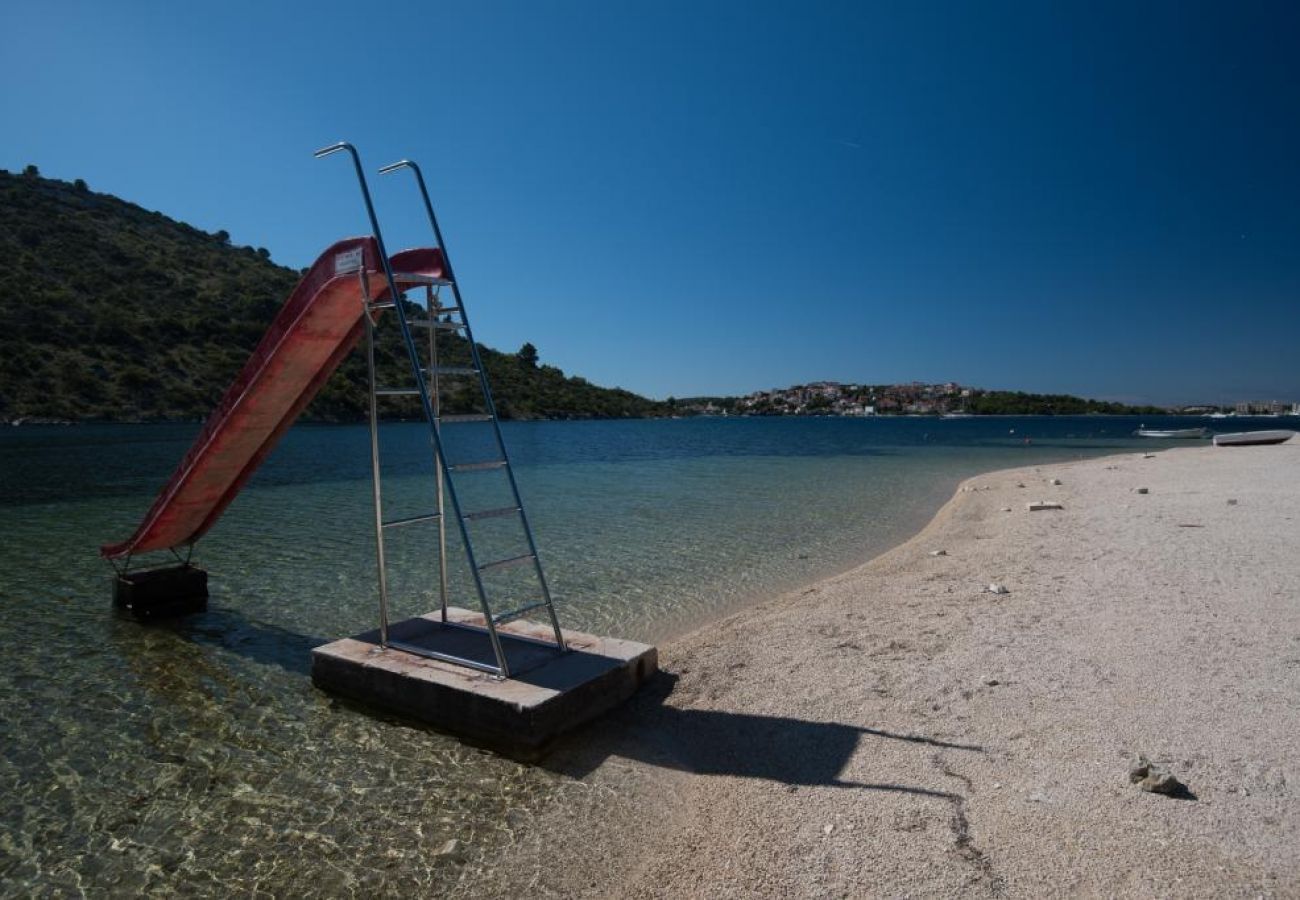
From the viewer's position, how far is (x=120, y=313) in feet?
244

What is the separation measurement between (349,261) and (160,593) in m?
6.71

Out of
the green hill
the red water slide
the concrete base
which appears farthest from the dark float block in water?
the green hill

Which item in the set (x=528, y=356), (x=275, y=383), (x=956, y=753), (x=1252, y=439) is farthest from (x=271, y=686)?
(x=528, y=356)

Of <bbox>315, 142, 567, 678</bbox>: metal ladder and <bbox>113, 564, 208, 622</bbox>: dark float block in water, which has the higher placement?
<bbox>315, 142, 567, 678</bbox>: metal ladder

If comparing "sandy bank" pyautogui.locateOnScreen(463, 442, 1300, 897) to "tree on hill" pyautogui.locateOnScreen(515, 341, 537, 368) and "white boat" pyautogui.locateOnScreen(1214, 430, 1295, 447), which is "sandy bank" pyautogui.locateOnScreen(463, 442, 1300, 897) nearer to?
"white boat" pyautogui.locateOnScreen(1214, 430, 1295, 447)

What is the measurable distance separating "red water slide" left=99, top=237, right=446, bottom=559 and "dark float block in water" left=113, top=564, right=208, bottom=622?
1.50 ft

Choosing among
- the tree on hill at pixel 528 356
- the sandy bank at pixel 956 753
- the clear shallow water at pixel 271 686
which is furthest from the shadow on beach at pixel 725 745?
the tree on hill at pixel 528 356

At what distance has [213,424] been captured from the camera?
28.4 feet

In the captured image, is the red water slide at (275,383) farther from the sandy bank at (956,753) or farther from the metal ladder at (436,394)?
the sandy bank at (956,753)

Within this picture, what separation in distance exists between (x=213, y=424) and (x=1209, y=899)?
10.00m

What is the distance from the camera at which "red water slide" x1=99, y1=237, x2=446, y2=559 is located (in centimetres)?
700

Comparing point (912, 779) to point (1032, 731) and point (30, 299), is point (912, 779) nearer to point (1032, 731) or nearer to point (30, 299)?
point (1032, 731)

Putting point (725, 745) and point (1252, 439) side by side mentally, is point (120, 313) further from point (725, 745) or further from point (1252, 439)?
point (1252, 439)

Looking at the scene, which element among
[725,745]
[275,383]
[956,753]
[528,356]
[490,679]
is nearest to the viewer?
[956,753]
